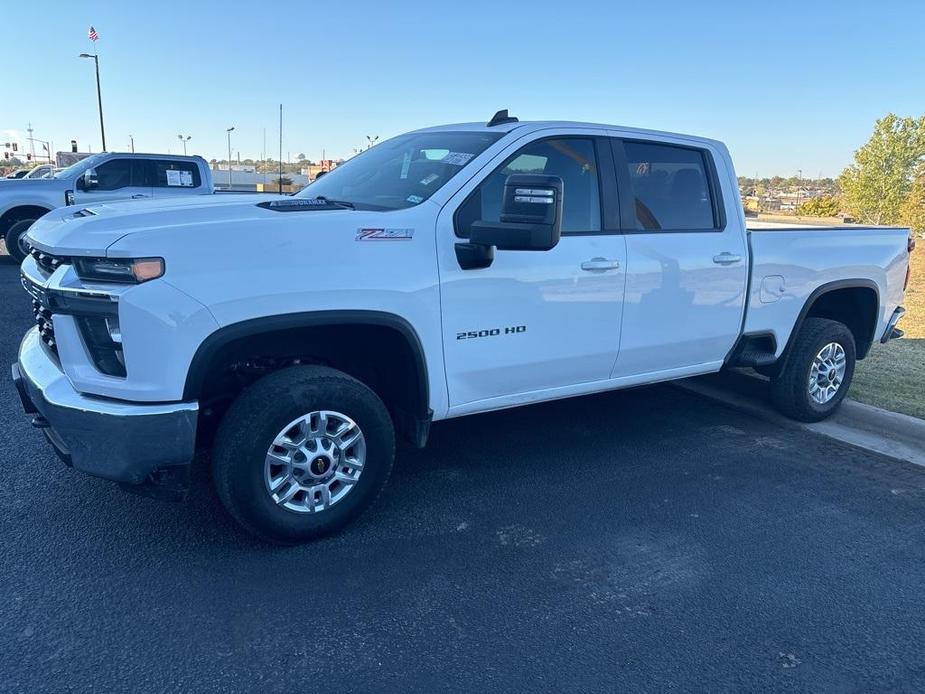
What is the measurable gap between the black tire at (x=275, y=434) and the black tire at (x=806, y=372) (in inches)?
130

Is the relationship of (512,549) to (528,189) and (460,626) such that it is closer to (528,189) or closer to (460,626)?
(460,626)

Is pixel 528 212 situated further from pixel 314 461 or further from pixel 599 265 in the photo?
pixel 314 461

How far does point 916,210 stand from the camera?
2556cm

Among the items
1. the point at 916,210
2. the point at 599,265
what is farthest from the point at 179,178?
the point at 916,210

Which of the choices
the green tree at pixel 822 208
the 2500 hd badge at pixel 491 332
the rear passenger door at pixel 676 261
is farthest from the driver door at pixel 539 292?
the green tree at pixel 822 208

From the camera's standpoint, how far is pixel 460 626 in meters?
2.82

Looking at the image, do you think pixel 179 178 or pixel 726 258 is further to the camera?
pixel 179 178

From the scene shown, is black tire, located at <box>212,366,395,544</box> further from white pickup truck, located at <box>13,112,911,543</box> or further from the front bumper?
the front bumper

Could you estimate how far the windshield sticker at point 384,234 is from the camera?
3.24 m

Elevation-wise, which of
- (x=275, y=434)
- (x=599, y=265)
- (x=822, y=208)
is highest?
(x=822, y=208)

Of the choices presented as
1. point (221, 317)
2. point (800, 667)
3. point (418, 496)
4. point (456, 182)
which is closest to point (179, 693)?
point (221, 317)

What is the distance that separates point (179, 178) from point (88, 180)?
5.38ft

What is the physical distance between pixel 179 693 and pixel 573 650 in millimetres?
1419

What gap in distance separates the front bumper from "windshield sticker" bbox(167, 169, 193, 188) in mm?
10923
